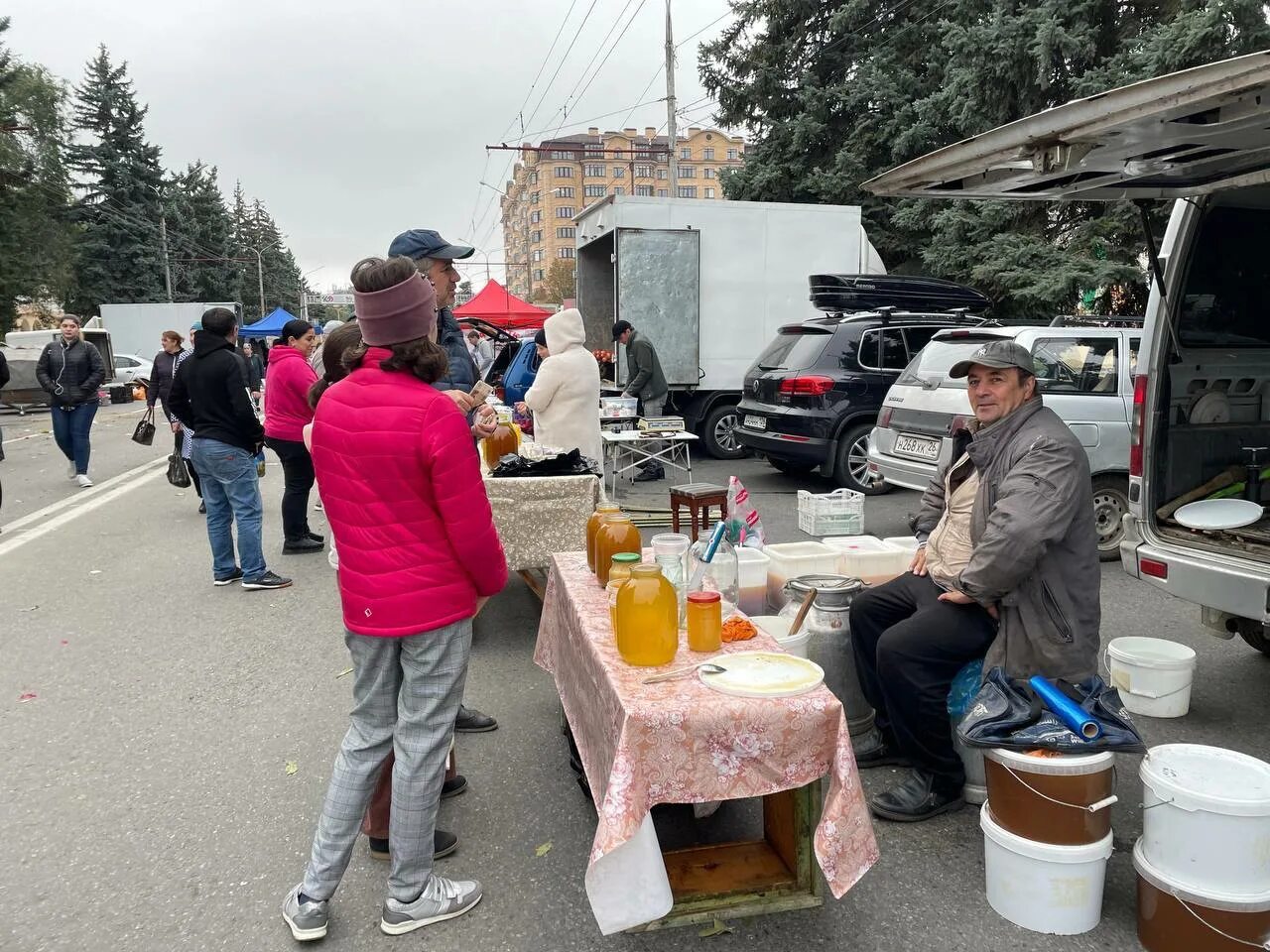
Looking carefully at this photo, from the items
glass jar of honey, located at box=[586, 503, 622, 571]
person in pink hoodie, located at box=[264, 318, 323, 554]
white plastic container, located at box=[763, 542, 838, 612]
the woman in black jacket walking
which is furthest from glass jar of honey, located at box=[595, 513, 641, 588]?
the woman in black jacket walking

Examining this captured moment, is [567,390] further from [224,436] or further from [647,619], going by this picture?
[647,619]

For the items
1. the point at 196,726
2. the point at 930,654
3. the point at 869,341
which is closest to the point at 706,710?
the point at 930,654

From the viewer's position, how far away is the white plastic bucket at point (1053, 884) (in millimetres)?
2502

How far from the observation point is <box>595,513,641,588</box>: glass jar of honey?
319 centimetres

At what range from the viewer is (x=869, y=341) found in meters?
9.16

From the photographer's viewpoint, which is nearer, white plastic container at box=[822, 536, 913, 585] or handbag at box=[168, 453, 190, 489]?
white plastic container at box=[822, 536, 913, 585]

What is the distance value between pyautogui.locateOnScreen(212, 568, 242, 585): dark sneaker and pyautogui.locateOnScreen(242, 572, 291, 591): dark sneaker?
0.66 feet

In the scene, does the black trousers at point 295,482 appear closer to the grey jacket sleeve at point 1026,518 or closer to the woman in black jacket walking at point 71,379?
the woman in black jacket walking at point 71,379

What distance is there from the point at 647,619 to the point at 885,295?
8.74 m

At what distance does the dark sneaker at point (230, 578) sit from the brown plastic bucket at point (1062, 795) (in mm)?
5690

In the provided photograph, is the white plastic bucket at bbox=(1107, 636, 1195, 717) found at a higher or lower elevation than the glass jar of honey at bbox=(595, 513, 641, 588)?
lower

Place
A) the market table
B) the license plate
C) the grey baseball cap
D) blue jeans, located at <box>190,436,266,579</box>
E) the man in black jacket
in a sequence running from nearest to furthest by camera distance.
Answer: the market table < the grey baseball cap < the man in black jacket < blue jeans, located at <box>190,436,266,579</box> < the license plate

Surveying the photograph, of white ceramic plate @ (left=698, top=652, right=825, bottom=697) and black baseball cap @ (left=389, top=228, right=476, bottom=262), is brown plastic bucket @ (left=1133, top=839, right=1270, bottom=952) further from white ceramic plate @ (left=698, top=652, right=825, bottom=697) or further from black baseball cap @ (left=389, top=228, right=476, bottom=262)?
black baseball cap @ (left=389, top=228, right=476, bottom=262)

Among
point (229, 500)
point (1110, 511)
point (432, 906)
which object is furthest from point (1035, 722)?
point (229, 500)
